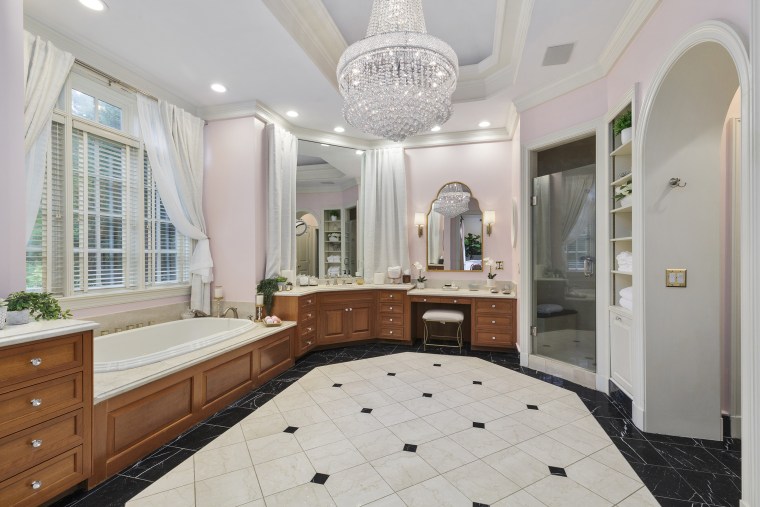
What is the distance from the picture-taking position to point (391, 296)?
4.96m

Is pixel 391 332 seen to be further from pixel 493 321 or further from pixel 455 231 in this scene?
pixel 455 231

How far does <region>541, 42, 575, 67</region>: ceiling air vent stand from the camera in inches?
117

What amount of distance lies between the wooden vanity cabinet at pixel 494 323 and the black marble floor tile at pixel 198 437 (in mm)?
3266

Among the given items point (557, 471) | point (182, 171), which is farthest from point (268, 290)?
point (557, 471)

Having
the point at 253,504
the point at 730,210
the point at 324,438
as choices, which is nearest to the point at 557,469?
the point at 324,438

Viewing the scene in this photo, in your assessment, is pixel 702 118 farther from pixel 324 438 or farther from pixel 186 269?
pixel 186 269

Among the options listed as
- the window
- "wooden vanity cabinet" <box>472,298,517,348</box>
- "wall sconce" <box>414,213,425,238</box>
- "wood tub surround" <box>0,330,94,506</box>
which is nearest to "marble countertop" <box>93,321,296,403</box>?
"wood tub surround" <box>0,330,94,506</box>

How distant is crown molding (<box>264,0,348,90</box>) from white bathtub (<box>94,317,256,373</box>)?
2834 mm

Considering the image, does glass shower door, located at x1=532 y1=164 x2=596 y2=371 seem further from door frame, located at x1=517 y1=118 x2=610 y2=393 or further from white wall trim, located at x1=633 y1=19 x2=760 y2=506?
white wall trim, located at x1=633 y1=19 x2=760 y2=506

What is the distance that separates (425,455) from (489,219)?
11.9 feet

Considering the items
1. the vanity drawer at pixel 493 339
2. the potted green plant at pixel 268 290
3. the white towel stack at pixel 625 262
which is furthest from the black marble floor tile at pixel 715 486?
the potted green plant at pixel 268 290

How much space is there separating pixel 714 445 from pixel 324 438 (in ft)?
9.15

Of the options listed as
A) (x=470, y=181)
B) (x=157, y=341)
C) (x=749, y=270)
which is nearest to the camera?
(x=749, y=270)

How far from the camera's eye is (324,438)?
8.02 feet
